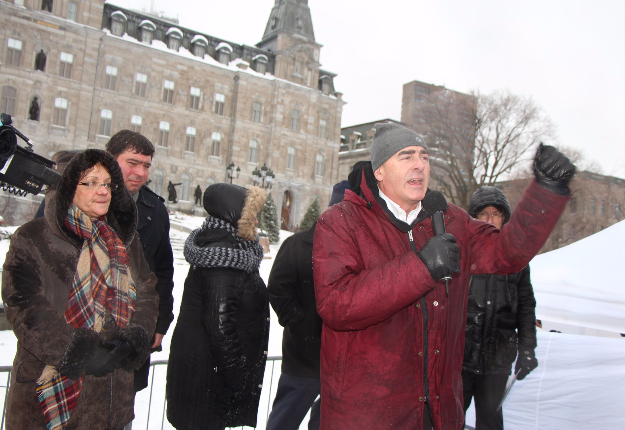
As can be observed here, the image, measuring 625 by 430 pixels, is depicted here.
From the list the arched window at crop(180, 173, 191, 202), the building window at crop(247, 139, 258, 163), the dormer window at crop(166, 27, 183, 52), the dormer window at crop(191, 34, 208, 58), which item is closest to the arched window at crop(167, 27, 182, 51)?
the dormer window at crop(166, 27, 183, 52)

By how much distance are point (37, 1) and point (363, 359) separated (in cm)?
3370

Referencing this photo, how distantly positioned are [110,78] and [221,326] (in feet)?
103

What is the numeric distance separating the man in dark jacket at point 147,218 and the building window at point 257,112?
32191 mm

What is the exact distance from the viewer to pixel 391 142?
219cm

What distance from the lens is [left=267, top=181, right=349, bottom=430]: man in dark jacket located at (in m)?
3.34

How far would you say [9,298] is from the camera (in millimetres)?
2172

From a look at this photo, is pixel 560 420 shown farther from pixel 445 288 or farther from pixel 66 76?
pixel 66 76

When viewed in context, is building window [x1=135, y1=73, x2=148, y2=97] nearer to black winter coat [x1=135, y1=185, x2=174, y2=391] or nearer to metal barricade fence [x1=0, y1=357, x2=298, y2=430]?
metal barricade fence [x1=0, y1=357, x2=298, y2=430]

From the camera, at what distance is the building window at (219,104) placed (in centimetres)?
3381

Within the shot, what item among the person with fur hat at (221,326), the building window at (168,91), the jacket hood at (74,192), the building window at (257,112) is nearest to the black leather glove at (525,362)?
the person with fur hat at (221,326)

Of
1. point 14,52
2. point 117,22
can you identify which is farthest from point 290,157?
point 14,52

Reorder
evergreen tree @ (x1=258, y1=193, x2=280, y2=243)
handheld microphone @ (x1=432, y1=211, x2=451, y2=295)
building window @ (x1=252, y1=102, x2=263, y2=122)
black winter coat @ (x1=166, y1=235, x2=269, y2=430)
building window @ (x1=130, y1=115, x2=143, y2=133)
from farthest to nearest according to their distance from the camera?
1. building window @ (x1=252, y1=102, x2=263, y2=122)
2. building window @ (x1=130, y1=115, x2=143, y2=133)
3. evergreen tree @ (x1=258, y1=193, x2=280, y2=243)
4. black winter coat @ (x1=166, y1=235, x2=269, y2=430)
5. handheld microphone @ (x1=432, y1=211, x2=451, y2=295)

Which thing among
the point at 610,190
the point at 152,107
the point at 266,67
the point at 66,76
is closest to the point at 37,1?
the point at 66,76

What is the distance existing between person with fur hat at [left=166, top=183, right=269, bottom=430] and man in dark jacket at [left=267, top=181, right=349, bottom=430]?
0.60ft
